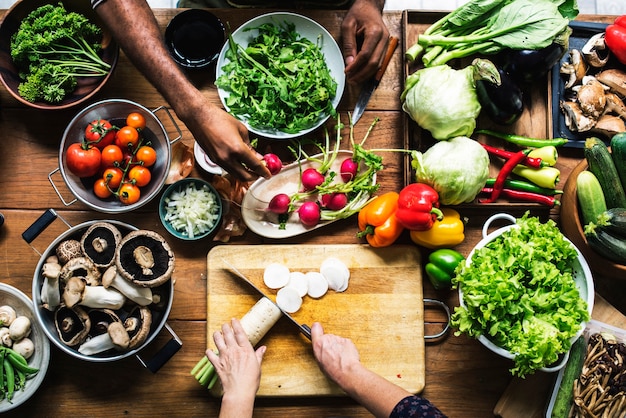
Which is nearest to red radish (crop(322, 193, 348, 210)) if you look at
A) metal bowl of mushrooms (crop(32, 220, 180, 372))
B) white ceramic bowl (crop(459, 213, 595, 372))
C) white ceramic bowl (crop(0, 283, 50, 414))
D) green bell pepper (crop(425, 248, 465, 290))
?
green bell pepper (crop(425, 248, 465, 290))

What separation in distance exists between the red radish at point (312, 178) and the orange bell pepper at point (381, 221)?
193 mm

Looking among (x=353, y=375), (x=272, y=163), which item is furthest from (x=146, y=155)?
(x=353, y=375)

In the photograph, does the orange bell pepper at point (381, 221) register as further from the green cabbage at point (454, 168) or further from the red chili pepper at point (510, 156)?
the red chili pepper at point (510, 156)

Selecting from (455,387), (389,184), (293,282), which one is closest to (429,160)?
(389,184)

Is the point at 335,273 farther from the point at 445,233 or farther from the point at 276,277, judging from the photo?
the point at 445,233

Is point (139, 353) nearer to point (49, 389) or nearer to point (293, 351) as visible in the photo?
point (49, 389)

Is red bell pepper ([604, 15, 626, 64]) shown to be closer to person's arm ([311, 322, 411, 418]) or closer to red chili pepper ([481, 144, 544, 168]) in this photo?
red chili pepper ([481, 144, 544, 168])

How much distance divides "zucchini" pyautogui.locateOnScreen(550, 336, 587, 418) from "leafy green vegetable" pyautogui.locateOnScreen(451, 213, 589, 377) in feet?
0.49

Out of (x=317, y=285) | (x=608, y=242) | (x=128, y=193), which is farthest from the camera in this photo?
(x=317, y=285)

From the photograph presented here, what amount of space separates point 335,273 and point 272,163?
46 centimetres

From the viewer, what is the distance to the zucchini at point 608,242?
1.84m

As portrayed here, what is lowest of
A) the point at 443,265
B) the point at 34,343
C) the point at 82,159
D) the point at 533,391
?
the point at 533,391

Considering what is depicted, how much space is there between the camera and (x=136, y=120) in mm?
1984

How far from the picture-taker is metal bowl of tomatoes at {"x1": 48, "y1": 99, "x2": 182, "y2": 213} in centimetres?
194
